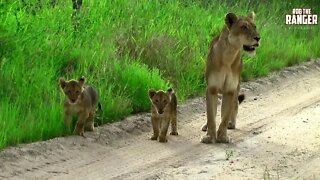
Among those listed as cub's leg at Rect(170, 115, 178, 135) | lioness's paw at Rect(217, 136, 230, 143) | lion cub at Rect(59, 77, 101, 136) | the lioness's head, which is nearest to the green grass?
lion cub at Rect(59, 77, 101, 136)

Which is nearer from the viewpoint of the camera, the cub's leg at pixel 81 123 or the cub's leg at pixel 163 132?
the cub's leg at pixel 81 123

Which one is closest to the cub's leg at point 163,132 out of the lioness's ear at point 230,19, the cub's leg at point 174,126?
the cub's leg at point 174,126

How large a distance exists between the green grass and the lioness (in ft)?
4.17

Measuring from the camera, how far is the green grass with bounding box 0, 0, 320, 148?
9.30 m

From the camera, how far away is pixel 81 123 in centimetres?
918

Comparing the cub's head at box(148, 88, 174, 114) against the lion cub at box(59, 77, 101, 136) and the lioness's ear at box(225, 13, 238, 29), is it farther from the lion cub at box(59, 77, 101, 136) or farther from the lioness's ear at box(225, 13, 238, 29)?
the lioness's ear at box(225, 13, 238, 29)

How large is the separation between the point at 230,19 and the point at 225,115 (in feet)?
3.62

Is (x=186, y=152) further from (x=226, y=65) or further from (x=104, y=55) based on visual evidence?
(x=104, y=55)

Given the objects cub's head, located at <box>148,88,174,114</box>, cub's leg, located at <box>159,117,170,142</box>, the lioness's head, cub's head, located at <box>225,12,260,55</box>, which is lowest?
cub's leg, located at <box>159,117,170,142</box>

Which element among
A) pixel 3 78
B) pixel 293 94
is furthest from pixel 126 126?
pixel 293 94

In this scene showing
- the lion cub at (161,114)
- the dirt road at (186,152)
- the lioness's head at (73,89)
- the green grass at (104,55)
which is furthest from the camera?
the lion cub at (161,114)

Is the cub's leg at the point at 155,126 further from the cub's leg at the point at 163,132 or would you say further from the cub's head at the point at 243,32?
the cub's head at the point at 243,32

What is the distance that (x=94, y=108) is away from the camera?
9492mm

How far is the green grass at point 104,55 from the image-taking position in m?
9.30
